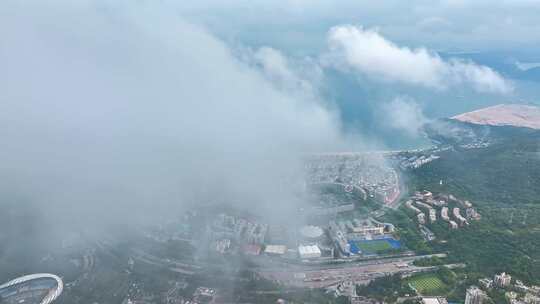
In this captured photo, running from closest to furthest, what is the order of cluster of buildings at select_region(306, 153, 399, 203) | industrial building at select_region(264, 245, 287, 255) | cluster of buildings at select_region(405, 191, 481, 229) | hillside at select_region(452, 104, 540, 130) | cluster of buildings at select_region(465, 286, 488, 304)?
1. cluster of buildings at select_region(465, 286, 488, 304)
2. industrial building at select_region(264, 245, 287, 255)
3. cluster of buildings at select_region(405, 191, 481, 229)
4. cluster of buildings at select_region(306, 153, 399, 203)
5. hillside at select_region(452, 104, 540, 130)

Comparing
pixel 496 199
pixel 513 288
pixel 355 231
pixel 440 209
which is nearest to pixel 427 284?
pixel 513 288

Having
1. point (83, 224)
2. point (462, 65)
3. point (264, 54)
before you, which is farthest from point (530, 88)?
point (83, 224)

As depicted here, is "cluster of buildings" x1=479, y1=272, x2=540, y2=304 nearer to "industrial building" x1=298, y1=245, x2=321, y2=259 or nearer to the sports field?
the sports field

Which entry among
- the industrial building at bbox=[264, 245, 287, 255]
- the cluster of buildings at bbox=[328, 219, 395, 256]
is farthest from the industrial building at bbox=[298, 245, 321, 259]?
the cluster of buildings at bbox=[328, 219, 395, 256]

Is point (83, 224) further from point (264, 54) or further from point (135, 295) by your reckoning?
point (264, 54)

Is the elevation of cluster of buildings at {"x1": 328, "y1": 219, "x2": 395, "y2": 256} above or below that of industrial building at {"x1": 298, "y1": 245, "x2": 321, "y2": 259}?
above

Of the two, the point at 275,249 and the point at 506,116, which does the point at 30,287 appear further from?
the point at 506,116
